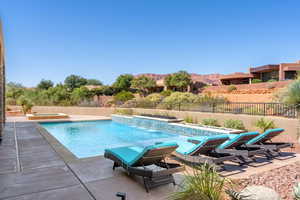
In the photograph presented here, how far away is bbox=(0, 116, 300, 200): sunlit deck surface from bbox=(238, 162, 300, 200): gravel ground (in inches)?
9.1

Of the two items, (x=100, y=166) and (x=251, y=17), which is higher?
(x=251, y=17)

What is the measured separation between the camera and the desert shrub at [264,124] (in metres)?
7.73

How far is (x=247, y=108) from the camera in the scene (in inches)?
386

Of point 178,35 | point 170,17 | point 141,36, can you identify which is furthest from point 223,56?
point 170,17

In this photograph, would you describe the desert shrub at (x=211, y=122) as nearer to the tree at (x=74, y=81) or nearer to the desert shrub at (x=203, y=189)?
the desert shrub at (x=203, y=189)

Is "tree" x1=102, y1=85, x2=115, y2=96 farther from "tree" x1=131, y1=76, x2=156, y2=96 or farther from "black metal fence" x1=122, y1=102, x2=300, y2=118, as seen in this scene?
"black metal fence" x1=122, y1=102, x2=300, y2=118

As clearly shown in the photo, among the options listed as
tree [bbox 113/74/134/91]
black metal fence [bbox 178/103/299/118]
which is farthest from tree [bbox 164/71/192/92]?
black metal fence [bbox 178/103/299/118]

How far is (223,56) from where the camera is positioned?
38406mm

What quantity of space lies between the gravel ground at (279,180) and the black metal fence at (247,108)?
3.89 m

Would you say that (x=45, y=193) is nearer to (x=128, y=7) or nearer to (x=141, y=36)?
(x=128, y=7)

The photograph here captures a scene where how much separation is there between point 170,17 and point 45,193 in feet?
66.0

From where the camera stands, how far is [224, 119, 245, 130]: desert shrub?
8.89 meters

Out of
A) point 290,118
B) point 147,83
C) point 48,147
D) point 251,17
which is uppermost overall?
point 251,17

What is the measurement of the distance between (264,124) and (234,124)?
4.40 ft
